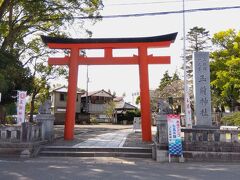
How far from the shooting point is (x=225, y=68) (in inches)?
1612

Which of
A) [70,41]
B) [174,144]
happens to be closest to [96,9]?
[70,41]

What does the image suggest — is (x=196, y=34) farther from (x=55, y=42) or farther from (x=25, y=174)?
(x=25, y=174)

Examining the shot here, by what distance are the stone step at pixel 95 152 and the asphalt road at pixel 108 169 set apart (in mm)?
602

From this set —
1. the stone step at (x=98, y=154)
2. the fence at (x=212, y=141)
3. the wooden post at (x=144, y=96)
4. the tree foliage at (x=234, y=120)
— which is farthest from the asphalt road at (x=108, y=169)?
the tree foliage at (x=234, y=120)

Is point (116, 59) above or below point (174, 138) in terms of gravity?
above

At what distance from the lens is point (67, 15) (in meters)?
22.5

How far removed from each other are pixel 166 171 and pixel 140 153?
328 cm

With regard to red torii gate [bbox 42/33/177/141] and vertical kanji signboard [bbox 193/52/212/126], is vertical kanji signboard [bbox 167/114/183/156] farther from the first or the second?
red torii gate [bbox 42/33/177/141]

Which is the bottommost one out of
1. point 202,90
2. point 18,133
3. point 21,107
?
point 18,133

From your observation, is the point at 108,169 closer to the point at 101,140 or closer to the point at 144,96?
the point at 144,96

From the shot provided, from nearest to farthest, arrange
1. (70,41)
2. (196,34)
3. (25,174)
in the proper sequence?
(25,174)
(70,41)
(196,34)

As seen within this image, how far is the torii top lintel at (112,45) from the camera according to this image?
17.0m

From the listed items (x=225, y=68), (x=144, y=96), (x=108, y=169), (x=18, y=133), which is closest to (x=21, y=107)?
(x=18, y=133)

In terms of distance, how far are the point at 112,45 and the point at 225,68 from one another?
90.6 ft
